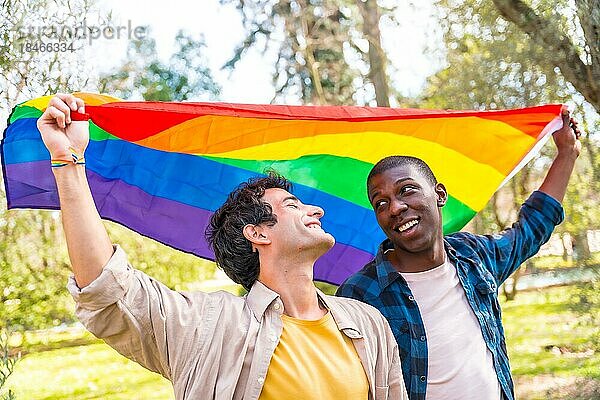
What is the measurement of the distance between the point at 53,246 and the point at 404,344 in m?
5.97

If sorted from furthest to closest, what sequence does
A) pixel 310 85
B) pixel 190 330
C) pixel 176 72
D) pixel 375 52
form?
pixel 176 72
pixel 310 85
pixel 375 52
pixel 190 330

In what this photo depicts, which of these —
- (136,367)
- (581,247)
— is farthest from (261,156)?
(136,367)

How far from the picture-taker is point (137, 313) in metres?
1.89

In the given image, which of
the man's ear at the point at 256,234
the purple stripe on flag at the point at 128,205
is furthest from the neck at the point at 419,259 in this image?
the purple stripe on flag at the point at 128,205

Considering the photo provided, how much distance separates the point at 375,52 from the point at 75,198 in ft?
27.5

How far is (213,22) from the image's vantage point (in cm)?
1356

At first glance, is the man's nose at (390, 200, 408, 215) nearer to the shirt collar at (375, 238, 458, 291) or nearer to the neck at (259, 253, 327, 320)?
the shirt collar at (375, 238, 458, 291)

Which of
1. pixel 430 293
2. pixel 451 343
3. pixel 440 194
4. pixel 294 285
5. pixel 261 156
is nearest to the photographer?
pixel 294 285

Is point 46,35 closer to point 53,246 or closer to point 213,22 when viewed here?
point 53,246

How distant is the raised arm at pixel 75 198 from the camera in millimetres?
1832

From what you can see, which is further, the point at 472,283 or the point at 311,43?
the point at 311,43

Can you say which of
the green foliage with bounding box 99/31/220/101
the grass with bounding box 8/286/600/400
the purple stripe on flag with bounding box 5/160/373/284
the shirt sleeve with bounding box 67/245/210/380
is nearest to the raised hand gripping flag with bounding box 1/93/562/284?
the purple stripe on flag with bounding box 5/160/373/284

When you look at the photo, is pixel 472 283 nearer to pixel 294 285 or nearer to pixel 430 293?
pixel 430 293

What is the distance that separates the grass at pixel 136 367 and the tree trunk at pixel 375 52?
3.00 m
